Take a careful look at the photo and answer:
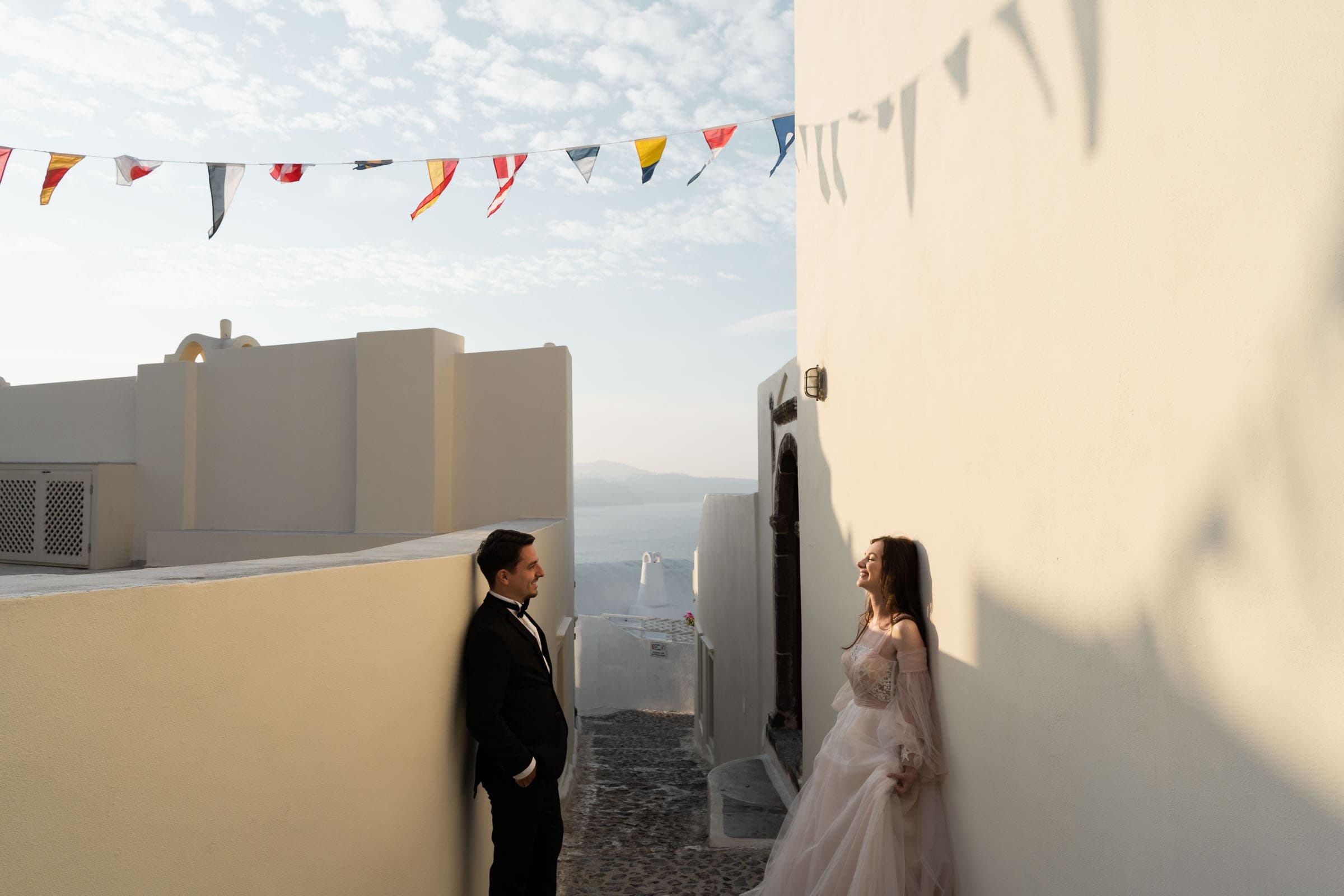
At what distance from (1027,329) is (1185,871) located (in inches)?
59.5

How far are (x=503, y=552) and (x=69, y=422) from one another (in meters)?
11.5

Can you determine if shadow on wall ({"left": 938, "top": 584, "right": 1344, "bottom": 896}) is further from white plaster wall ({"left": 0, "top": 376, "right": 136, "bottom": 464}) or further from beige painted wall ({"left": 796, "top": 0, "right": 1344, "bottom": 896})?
white plaster wall ({"left": 0, "top": 376, "right": 136, "bottom": 464})

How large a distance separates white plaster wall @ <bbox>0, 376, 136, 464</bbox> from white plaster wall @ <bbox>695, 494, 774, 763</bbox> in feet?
25.8

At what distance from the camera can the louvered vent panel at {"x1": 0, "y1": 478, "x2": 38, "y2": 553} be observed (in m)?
11.4

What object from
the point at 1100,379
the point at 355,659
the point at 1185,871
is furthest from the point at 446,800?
the point at 1100,379

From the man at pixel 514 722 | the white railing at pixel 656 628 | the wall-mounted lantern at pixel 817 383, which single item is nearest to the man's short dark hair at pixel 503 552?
the man at pixel 514 722

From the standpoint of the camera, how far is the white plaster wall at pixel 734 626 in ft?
33.1

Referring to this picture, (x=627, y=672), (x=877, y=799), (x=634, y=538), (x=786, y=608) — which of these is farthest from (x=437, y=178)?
(x=634, y=538)

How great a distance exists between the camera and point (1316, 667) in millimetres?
1575

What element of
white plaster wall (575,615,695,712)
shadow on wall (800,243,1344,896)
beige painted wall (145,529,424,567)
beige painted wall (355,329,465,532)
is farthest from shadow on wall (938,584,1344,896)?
white plaster wall (575,615,695,712)

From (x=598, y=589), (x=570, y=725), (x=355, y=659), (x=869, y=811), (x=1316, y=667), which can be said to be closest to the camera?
(x=1316, y=667)

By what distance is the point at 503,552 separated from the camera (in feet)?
11.7

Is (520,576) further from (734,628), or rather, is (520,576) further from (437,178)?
(734,628)

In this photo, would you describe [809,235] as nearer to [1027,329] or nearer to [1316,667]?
[1027,329]
